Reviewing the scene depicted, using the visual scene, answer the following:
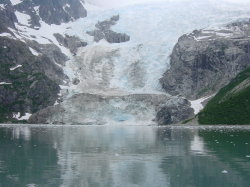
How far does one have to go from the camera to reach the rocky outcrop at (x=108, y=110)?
17450 cm

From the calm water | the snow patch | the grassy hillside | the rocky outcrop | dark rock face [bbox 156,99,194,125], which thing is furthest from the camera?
the snow patch

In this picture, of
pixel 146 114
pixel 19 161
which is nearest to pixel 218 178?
pixel 19 161

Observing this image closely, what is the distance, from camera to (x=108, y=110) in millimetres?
188000

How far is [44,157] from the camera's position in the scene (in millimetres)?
39625

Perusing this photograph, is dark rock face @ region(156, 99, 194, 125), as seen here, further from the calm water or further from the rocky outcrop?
the calm water

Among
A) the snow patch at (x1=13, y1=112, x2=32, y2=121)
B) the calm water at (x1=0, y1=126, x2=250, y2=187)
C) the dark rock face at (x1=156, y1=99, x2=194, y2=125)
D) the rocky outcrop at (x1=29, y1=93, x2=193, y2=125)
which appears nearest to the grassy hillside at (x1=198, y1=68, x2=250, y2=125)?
the dark rock face at (x1=156, y1=99, x2=194, y2=125)

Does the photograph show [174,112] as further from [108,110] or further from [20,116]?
[20,116]

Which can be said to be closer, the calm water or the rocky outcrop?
the calm water

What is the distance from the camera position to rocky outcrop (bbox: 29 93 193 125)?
174 metres

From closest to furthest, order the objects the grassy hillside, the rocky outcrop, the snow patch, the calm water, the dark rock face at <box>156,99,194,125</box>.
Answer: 1. the calm water
2. the grassy hillside
3. the dark rock face at <box>156,99,194,125</box>
4. the rocky outcrop
5. the snow patch

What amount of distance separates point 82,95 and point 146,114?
30.1 m

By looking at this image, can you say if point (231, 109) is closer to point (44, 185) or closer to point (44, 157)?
point (44, 157)

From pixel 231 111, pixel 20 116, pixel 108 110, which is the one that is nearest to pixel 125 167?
pixel 231 111

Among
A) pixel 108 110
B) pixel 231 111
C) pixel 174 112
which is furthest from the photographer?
pixel 108 110
